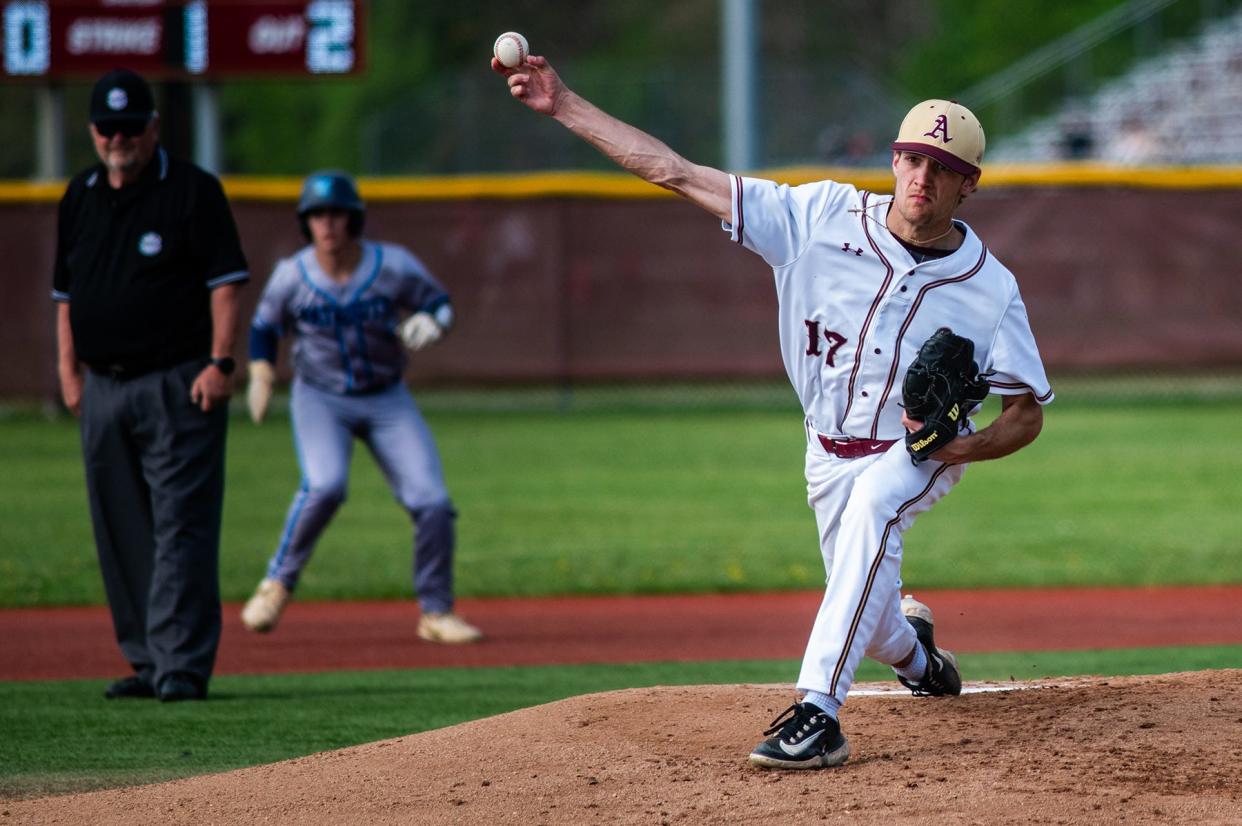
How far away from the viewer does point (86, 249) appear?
21.0ft

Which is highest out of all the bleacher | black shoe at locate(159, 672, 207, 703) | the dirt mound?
the bleacher

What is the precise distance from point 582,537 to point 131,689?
4.92 metres

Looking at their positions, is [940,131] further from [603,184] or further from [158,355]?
[603,184]

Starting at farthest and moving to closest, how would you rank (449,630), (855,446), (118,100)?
(449,630) < (118,100) < (855,446)

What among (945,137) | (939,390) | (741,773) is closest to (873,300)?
(939,390)

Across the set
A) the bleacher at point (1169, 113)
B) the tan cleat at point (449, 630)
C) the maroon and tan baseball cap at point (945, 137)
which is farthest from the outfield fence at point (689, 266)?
the maroon and tan baseball cap at point (945, 137)

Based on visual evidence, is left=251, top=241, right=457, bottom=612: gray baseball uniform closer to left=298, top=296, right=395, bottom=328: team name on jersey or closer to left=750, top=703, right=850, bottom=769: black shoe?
left=298, top=296, right=395, bottom=328: team name on jersey

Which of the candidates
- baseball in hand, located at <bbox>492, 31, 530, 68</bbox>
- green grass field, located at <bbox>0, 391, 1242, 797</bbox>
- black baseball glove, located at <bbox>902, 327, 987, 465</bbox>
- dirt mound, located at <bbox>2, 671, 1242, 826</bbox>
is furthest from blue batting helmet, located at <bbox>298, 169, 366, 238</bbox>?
black baseball glove, located at <bbox>902, 327, 987, 465</bbox>

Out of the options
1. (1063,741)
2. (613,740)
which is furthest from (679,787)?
(1063,741)

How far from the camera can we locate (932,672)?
17.4 ft

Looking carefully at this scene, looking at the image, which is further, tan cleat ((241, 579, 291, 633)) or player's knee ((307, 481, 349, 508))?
tan cleat ((241, 579, 291, 633))

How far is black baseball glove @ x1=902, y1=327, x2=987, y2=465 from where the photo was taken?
4.60m

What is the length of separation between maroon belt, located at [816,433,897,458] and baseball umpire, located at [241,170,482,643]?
2.99 meters

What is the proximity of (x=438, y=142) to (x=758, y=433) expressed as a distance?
20790 mm
